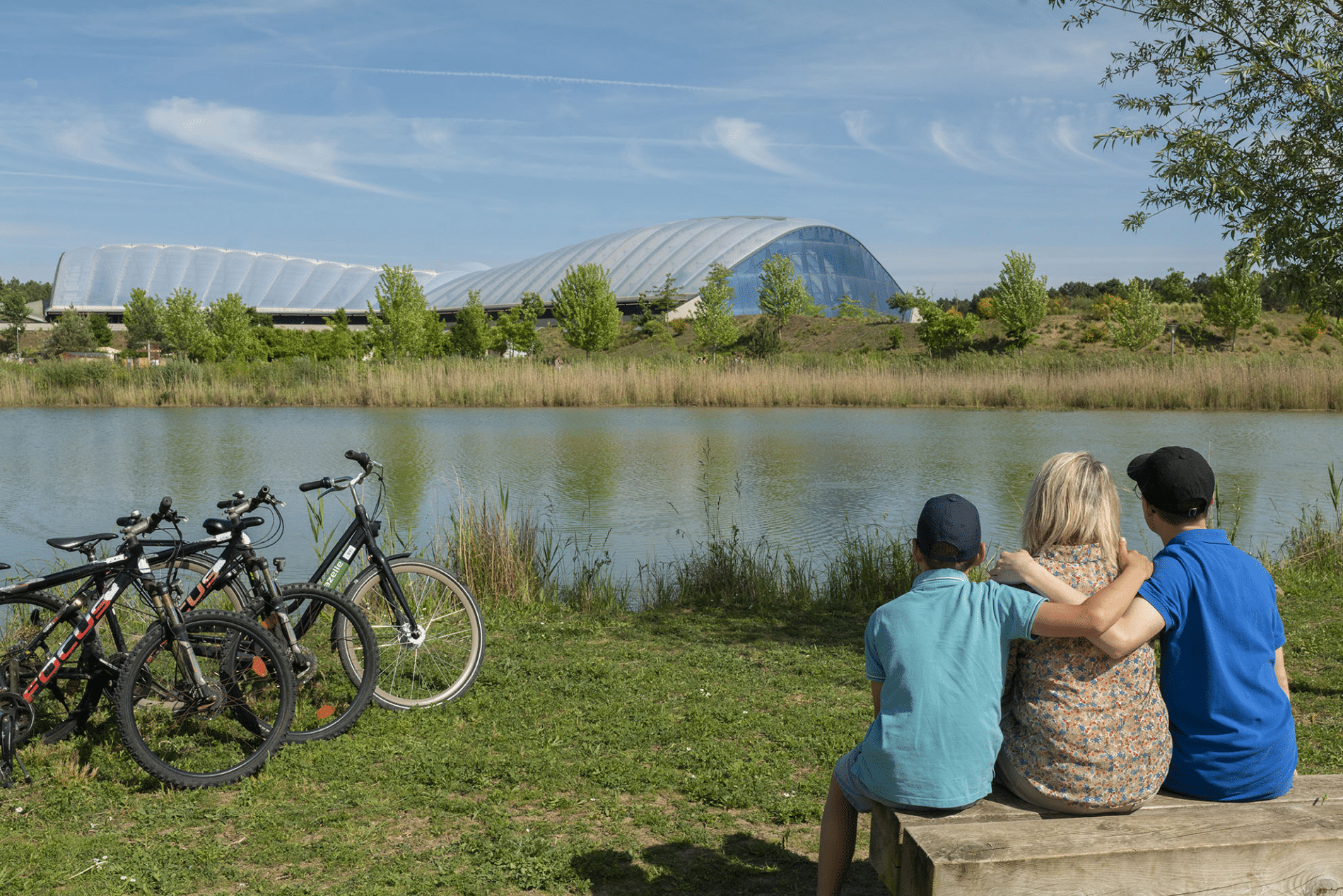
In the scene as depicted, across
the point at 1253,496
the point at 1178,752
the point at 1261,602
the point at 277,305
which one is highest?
the point at 277,305

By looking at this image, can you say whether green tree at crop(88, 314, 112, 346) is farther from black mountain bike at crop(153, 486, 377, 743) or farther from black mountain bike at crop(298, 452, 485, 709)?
black mountain bike at crop(153, 486, 377, 743)

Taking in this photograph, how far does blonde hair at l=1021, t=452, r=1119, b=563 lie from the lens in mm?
2475

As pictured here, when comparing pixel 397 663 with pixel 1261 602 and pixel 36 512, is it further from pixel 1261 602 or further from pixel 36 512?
pixel 36 512

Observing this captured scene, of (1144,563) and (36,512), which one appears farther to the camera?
(36,512)

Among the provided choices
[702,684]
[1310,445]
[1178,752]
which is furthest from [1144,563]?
[1310,445]

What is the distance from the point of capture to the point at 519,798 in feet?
12.7

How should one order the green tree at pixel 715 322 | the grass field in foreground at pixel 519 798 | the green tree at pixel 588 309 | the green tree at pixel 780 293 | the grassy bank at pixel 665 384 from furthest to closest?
the green tree at pixel 780 293
the green tree at pixel 715 322
the green tree at pixel 588 309
the grassy bank at pixel 665 384
the grass field in foreground at pixel 519 798

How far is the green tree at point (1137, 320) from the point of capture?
4528cm

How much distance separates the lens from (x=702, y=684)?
5.40 meters

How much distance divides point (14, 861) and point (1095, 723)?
327 cm

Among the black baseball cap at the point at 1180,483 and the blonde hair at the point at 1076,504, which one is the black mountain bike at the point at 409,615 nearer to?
the blonde hair at the point at 1076,504

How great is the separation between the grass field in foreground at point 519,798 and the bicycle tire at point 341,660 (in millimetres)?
106

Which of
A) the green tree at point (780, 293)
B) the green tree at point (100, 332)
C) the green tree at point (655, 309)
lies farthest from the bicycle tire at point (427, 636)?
the green tree at point (100, 332)

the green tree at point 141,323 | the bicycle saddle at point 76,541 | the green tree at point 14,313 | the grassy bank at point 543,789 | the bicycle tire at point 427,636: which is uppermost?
the green tree at point 14,313
